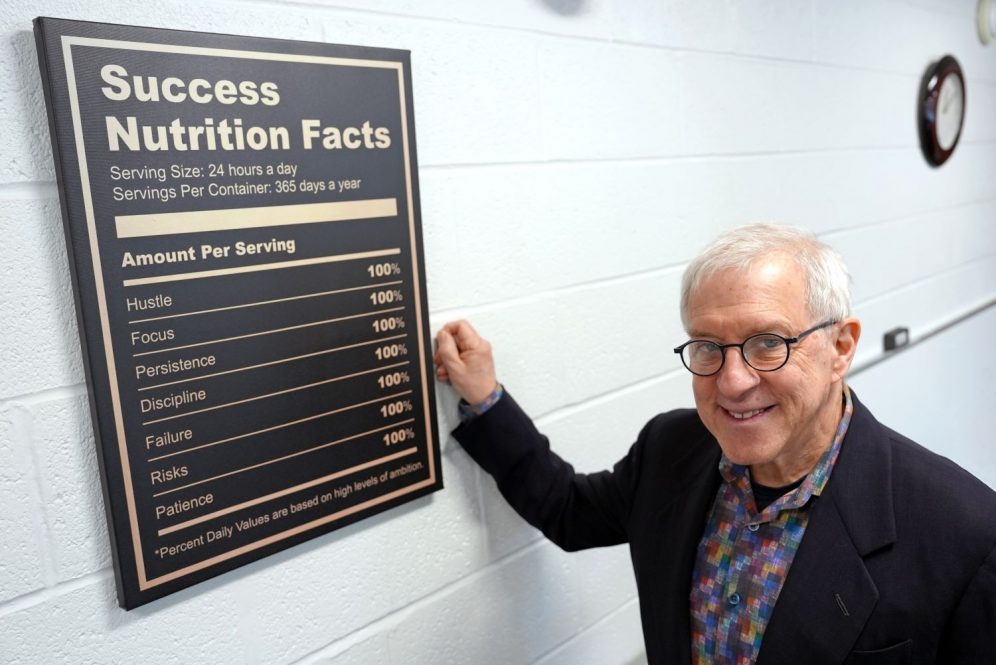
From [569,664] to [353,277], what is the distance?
99cm

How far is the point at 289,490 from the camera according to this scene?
3.70 ft

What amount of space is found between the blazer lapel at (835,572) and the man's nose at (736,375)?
7.6 inches

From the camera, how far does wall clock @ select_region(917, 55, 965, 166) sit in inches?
111

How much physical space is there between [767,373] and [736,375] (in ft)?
0.14

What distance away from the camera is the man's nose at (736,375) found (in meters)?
1.09

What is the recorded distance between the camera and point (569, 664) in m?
1.66

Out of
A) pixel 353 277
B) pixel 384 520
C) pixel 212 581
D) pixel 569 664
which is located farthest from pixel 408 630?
pixel 353 277

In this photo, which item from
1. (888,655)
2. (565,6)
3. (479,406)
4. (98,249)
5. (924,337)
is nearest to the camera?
(98,249)

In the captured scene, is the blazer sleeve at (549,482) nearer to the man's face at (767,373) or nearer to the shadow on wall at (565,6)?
the man's face at (767,373)

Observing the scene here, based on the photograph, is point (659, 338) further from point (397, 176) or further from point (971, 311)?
point (971, 311)

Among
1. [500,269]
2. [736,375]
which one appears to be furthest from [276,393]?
[736,375]

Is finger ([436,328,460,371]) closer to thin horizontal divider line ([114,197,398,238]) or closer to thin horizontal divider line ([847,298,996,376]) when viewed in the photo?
thin horizontal divider line ([114,197,398,238])

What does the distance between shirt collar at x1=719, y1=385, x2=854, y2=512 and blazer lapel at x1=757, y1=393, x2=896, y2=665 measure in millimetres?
14

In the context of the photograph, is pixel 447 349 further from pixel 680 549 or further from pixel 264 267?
pixel 680 549
